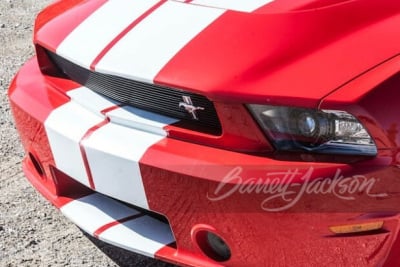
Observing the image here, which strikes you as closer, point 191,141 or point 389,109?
point 389,109

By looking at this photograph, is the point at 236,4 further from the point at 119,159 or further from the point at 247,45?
the point at 119,159

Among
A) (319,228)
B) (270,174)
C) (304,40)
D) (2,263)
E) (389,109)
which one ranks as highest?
(304,40)

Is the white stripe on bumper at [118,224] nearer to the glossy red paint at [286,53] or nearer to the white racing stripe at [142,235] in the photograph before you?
the white racing stripe at [142,235]

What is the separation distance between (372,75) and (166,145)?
0.69 metres

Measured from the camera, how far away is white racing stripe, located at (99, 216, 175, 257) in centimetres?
244

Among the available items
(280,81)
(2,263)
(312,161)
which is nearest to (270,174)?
(312,161)

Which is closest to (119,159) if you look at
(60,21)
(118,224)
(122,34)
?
(118,224)

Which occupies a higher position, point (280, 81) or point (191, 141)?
point (280, 81)

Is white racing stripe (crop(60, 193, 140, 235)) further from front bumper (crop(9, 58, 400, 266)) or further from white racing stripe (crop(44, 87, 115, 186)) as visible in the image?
white racing stripe (crop(44, 87, 115, 186))

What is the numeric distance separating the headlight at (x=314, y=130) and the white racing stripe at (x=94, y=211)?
72 cm

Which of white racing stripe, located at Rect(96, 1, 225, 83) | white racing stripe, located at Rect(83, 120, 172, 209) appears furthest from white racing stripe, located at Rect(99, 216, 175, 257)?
white racing stripe, located at Rect(96, 1, 225, 83)

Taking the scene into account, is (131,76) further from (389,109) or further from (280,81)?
(389,109)

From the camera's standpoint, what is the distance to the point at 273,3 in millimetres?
2373

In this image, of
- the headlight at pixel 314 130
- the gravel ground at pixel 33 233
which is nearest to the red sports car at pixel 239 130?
the headlight at pixel 314 130
